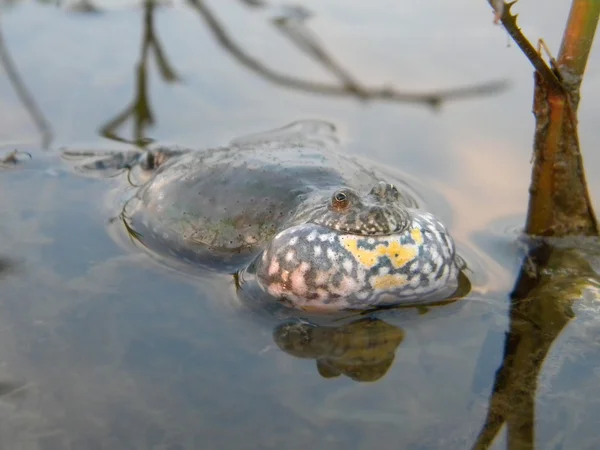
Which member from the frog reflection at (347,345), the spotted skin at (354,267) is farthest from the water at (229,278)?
the spotted skin at (354,267)

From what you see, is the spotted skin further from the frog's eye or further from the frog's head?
the frog's eye

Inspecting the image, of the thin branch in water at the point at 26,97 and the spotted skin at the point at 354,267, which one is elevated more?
the spotted skin at the point at 354,267

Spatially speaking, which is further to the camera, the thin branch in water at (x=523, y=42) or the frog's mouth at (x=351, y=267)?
the frog's mouth at (x=351, y=267)

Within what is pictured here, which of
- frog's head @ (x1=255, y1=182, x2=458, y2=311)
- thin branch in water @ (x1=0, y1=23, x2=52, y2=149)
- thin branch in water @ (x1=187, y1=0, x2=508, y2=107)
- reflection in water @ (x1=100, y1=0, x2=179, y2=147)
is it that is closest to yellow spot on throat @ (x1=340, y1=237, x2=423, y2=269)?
frog's head @ (x1=255, y1=182, x2=458, y2=311)

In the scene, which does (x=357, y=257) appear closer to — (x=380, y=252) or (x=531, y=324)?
(x=380, y=252)

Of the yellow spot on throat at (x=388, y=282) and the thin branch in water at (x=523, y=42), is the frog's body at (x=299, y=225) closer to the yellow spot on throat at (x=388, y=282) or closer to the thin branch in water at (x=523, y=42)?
the yellow spot on throat at (x=388, y=282)

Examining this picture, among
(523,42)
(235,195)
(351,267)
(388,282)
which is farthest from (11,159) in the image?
(523,42)

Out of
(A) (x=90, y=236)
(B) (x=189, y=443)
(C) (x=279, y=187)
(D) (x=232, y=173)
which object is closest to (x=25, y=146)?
(A) (x=90, y=236)
